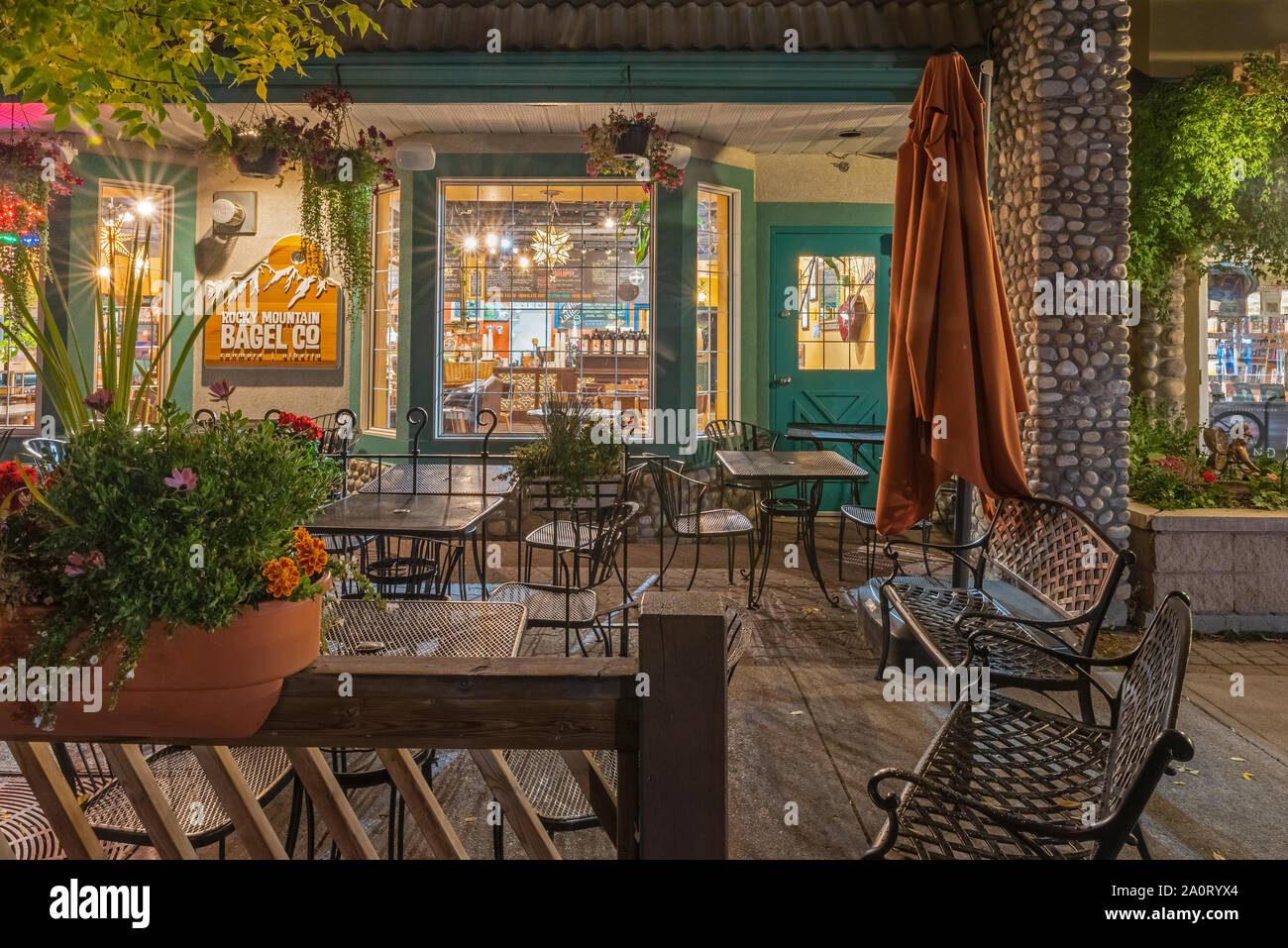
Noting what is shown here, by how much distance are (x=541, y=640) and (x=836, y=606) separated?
1.97 m

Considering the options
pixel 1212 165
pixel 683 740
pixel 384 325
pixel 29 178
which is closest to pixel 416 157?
pixel 384 325

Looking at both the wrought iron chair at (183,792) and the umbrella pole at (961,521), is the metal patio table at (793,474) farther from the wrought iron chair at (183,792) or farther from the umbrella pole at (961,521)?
the wrought iron chair at (183,792)

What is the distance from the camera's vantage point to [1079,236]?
17.0 ft

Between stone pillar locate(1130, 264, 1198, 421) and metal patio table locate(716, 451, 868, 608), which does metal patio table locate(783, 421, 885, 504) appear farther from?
stone pillar locate(1130, 264, 1198, 421)

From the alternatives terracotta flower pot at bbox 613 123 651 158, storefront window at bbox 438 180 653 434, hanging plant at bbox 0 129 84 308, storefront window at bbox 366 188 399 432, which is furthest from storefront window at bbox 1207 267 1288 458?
hanging plant at bbox 0 129 84 308

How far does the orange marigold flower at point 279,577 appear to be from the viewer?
4.31 ft

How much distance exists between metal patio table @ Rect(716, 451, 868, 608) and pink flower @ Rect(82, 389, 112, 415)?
4.29 metres

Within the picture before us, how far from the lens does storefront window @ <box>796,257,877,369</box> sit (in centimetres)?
912

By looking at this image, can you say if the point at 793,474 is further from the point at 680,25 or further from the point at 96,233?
the point at 96,233

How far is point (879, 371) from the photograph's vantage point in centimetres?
918

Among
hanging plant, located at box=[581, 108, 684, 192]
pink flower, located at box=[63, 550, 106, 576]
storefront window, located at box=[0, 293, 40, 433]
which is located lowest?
pink flower, located at box=[63, 550, 106, 576]

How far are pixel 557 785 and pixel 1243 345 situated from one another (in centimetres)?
875
